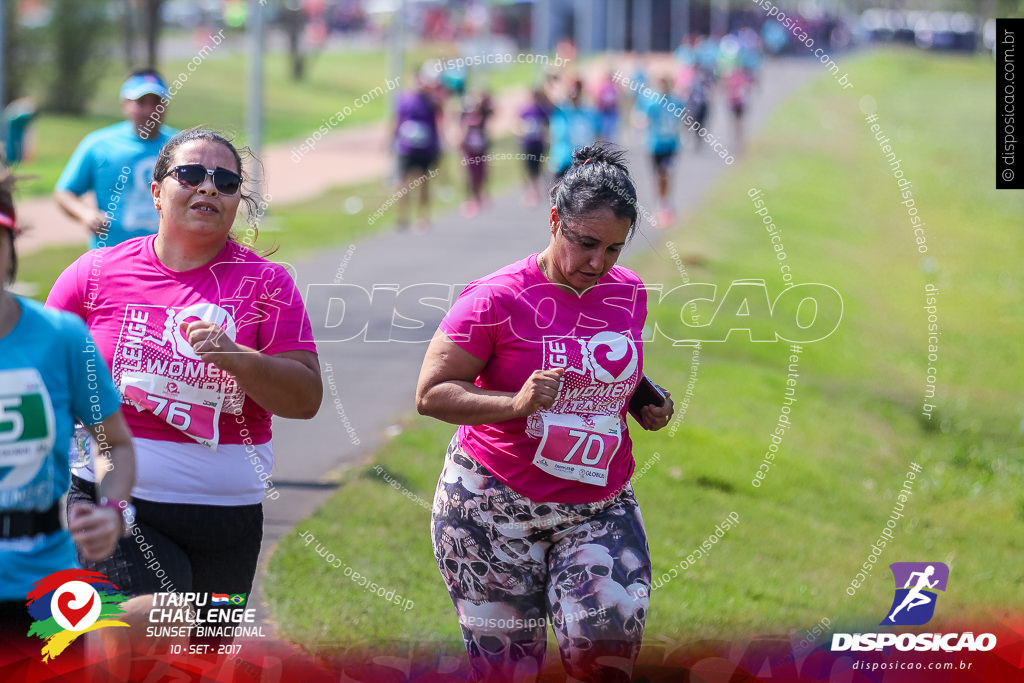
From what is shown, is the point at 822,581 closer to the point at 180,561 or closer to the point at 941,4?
the point at 180,561

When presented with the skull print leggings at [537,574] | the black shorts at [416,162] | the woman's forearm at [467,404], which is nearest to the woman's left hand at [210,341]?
the woman's forearm at [467,404]

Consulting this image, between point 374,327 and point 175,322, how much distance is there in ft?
15.5

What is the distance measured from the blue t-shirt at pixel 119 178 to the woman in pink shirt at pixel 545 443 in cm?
338

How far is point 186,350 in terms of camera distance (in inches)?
124

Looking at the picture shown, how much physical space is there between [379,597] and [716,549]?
1873 mm

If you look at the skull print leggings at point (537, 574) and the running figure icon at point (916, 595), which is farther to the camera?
the running figure icon at point (916, 595)

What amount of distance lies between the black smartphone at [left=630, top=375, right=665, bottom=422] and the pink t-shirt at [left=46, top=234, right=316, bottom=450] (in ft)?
3.11

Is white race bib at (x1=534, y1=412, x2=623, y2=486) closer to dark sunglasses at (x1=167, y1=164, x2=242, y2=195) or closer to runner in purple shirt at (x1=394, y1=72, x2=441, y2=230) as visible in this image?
dark sunglasses at (x1=167, y1=164, x2=242, y2=195)

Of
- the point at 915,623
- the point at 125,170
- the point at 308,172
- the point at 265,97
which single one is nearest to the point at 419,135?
the point at 308,172

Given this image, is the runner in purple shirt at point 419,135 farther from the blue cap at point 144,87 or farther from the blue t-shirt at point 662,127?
the blue cap at point 144,87

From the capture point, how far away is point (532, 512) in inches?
126

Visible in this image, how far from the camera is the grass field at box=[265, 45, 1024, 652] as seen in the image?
5070 millimetres

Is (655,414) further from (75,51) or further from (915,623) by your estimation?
(75,51)

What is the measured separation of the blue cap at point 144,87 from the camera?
6098mm
